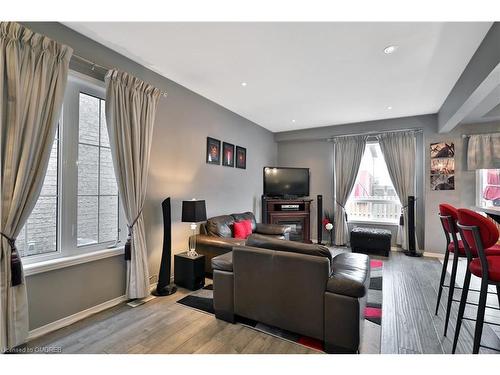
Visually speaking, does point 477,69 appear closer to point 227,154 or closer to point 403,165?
point 403,165

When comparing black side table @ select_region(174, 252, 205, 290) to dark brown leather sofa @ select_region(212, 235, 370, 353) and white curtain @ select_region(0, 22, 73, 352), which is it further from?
white curtain @ select_region(0, 22, 73, 352)

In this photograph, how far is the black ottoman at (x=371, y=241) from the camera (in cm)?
470

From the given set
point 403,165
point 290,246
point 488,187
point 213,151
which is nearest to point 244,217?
point 213,151

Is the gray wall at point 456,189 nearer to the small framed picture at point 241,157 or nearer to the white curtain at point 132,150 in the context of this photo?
the small framed picture at point 241,157

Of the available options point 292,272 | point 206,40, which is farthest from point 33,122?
point 292,272

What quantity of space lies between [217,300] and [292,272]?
35.1 inches

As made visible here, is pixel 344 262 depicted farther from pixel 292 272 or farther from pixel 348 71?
pixel 348 71

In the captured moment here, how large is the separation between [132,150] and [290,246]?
80.2 inches

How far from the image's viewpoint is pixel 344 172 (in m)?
5.59

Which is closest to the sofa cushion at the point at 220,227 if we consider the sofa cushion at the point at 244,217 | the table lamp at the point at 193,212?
the sofa cushion at the point at 244,217

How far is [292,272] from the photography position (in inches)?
77.7
